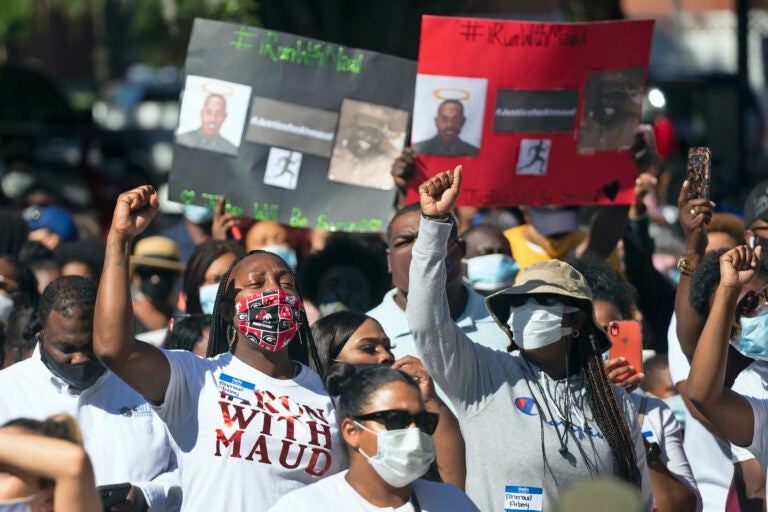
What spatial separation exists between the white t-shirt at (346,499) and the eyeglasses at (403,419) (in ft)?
Answer: 0.61

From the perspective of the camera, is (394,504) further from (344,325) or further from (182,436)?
(344,325)

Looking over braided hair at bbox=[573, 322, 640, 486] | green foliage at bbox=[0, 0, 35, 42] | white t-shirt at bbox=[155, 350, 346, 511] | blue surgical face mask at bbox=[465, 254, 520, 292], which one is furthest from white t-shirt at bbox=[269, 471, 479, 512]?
green foliage at bbox=[0, 0, 35, 42]

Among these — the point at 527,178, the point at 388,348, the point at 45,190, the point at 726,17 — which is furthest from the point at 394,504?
the point at 726,17

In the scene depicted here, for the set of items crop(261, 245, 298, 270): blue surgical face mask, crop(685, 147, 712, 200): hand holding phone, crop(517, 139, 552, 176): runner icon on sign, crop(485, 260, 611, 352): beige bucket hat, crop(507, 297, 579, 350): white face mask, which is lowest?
crop(507, 297, 579, 350): white face mask

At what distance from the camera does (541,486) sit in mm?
4480

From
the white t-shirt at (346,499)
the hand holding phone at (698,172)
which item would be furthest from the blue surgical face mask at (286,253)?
the white t-shirt at (346,499)

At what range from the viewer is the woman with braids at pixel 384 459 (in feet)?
13.0

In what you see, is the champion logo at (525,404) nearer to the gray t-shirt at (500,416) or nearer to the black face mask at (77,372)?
the gray t-shirt at (500,416)

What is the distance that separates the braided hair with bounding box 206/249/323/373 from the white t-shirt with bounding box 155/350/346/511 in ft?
0.98

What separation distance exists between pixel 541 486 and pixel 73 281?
6.43 feet

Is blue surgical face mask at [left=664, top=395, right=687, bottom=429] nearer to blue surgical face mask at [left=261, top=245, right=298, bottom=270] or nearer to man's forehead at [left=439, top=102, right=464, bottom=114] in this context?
man's forehead at [left=439, top=102, right=464, bottom=114]

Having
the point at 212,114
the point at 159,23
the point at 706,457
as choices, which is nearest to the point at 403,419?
the point at 706,457

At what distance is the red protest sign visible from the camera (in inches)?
264

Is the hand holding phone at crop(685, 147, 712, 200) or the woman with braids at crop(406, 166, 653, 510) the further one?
the hand holding phone at crop(685, 147, 712, 200)
